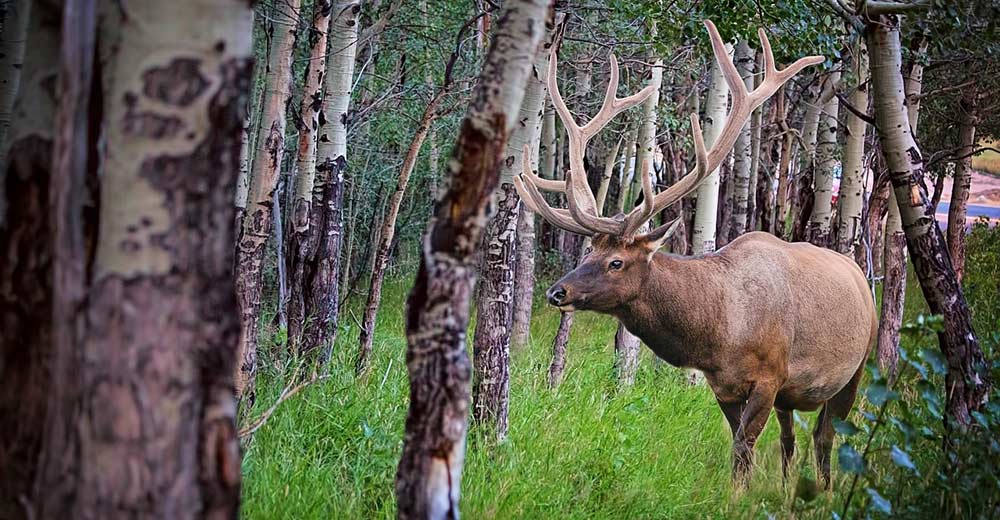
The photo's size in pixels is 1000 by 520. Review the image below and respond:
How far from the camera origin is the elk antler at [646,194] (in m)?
6.20

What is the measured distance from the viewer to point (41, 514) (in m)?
1.86

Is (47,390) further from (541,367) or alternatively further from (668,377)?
(668,377)

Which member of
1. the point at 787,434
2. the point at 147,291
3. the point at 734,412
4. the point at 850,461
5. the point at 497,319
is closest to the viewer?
the point at 147,291

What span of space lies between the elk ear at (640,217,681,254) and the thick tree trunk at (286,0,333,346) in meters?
2.47

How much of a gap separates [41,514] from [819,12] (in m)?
6.22

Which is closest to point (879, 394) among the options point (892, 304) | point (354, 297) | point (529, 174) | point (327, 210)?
point (529, 174)

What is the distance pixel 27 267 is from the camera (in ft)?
6.82

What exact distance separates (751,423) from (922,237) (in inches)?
62.3

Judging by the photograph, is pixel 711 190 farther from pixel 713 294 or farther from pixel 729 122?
pixel 713 294

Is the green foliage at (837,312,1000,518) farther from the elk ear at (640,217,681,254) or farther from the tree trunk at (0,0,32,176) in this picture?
the tree trunk at (0,0,32,176)

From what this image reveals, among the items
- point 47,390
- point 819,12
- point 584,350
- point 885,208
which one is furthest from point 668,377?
point 47,390

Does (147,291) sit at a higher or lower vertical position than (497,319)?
higher

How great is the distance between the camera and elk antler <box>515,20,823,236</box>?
20.3ft

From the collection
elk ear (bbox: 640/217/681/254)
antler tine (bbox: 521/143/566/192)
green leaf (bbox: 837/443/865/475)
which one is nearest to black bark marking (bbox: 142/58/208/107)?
green leaf (bbox: 837/443/865/475)
